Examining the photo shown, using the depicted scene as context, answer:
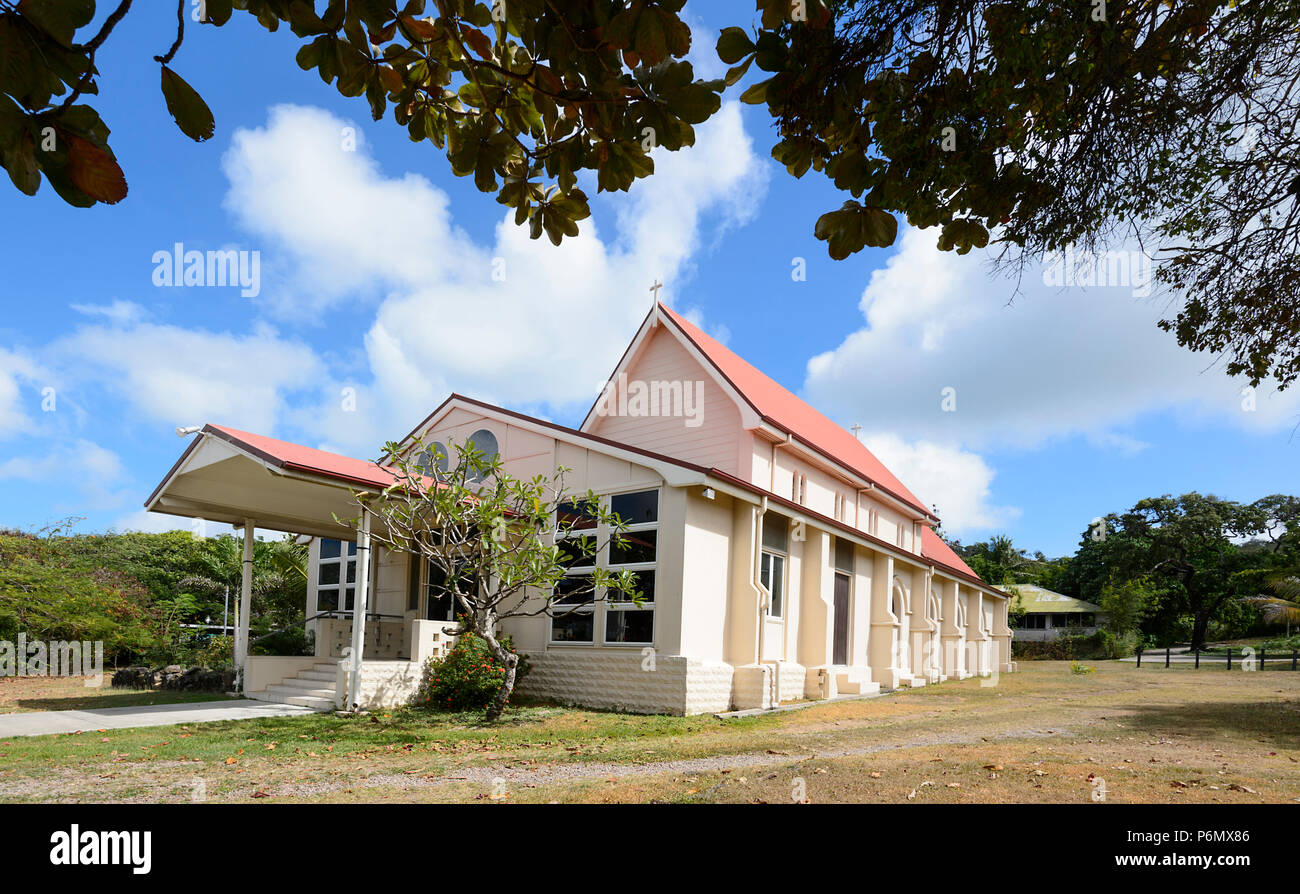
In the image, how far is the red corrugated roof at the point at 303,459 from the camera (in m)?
13.0

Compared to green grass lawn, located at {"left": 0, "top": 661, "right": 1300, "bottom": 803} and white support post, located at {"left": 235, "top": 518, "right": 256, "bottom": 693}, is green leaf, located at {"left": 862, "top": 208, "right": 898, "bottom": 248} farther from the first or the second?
white support post, located at {"left": 235, "top": 518, "right": 256, "bottom": 693}

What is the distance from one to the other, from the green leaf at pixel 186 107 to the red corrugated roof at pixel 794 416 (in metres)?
16.2

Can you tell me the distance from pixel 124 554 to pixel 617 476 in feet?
79.1

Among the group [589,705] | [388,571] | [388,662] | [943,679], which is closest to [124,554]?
[388,571]

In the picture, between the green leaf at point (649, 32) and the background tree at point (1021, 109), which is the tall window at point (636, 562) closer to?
the background tree at point (1021, 109)

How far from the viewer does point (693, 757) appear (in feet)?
30.6

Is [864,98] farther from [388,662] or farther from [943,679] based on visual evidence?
[943,679]

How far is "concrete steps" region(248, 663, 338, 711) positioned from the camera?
14703 millimetres

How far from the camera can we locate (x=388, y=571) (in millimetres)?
18781

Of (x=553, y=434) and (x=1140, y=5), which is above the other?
(x=1140, y=5)

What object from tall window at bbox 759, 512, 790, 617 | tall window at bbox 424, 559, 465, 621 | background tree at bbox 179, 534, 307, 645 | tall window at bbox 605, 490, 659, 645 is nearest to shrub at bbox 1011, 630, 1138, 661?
tall window at bbox 759, 512, 790, 617

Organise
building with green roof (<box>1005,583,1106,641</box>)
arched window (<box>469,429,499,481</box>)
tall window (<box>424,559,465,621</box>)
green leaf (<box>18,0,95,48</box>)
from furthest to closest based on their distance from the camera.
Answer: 1. building with green roof (<box>1005,583,1106,641</box>)
2. arched window (<box>469,429,499,481</box>)
3. tall window (<box>424,559,465,621</box>)
4. green leaf (<box>18,0,95,48</box>)

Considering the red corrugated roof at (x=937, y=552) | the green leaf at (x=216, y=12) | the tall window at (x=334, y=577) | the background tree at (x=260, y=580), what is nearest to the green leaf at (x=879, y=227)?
the green leaf at (x=216, y=12)
